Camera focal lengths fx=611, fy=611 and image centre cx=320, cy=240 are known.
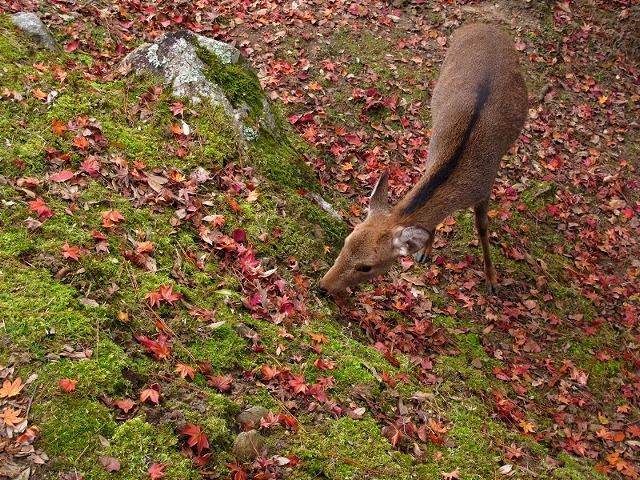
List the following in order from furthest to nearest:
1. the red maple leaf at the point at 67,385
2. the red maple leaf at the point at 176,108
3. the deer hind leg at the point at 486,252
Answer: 1. the deer hind leg at the point at 486,252
2. the red maple leaf at the point at 176,108
3. the red maple leaf at the point at 67,385

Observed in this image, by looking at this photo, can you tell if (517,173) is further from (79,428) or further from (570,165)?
(79,428)

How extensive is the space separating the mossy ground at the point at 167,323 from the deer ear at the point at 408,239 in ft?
2.44

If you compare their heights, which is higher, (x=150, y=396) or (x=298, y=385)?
(x=150, y=396)

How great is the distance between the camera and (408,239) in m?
5.88

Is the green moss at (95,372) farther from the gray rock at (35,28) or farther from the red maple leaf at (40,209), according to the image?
the gray rock at (35,28)

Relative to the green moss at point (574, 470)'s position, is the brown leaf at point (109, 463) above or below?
above

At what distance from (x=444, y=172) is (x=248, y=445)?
12.8 ft

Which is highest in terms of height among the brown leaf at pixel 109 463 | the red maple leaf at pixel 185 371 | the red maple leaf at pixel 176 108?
the red maple leaf at pixel 176 108

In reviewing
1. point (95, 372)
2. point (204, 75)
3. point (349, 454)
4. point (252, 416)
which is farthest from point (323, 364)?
point (204, 75)

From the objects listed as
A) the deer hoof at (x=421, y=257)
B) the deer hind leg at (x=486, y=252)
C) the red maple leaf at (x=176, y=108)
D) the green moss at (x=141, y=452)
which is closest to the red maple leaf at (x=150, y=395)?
the green moss at (x=141, y=452)

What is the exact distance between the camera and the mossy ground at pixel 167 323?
3.31m

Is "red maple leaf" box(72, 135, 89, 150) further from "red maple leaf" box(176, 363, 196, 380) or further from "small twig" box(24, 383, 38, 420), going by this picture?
"small twig" box(24, 383, 38, 420)

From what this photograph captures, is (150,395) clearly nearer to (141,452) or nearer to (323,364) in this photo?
(141,452)

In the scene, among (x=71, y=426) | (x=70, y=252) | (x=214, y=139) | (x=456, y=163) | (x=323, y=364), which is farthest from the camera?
(x=456, y=163)
